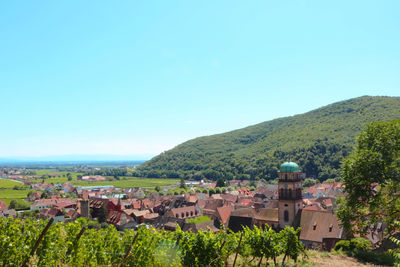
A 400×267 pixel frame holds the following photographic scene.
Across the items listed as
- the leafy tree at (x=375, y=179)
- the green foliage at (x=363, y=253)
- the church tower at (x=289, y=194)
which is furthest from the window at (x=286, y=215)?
the leafy tree at (x=375, y=179)

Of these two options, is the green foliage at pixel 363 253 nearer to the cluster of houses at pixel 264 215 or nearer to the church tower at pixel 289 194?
the cluster of houses at pixel 264 215

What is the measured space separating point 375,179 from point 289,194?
57.2ft

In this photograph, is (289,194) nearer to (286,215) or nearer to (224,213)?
(286,215)

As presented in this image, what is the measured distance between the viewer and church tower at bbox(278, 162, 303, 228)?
35.0 m

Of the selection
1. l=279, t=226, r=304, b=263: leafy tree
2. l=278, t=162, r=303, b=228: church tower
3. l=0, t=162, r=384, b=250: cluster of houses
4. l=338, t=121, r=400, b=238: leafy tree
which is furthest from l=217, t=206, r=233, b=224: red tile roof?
l=279, t=226, r=304, b=263: leafy tree

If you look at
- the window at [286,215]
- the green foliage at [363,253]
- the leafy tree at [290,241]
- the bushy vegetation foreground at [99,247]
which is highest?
the bushy vegetation foreground at [99,247]

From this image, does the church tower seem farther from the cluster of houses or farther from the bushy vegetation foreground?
the bushy vegetation foreground

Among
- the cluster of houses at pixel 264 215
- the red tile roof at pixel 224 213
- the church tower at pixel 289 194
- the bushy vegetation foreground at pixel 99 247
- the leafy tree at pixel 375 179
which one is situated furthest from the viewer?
the red tile roof at pixel 224 213

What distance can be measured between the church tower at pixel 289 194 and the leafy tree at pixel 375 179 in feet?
49.7

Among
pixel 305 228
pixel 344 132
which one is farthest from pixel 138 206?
pixel 344 132

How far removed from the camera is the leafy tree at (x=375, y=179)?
698 inches

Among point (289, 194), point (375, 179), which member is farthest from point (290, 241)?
point (289, 194)

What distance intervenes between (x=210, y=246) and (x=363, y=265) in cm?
912

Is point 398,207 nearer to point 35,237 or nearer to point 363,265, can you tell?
point 363,265
